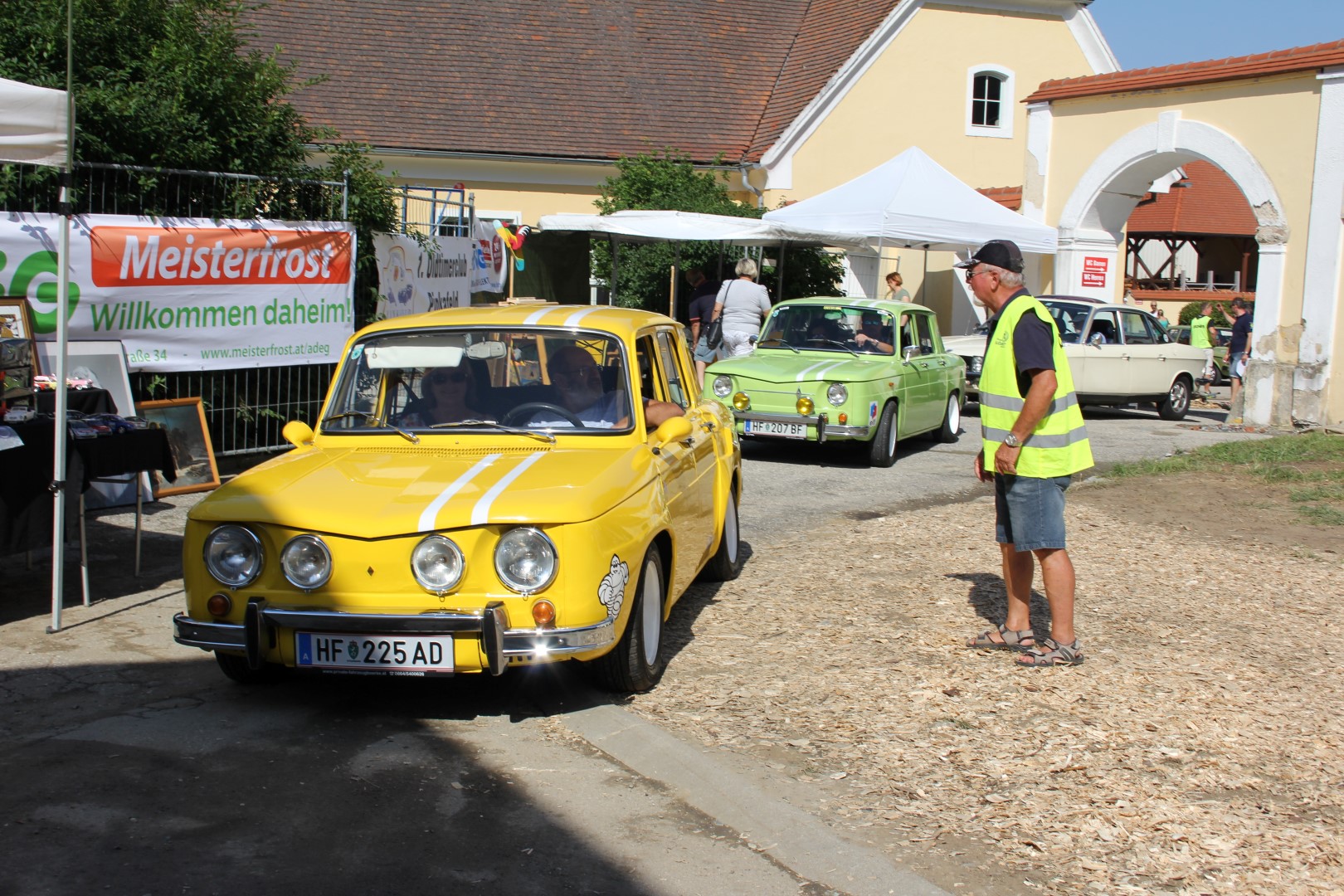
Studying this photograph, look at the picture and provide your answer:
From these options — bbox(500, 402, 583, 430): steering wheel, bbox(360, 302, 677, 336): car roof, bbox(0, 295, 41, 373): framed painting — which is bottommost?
bbox(500, 402, 583, 430): steering wheel

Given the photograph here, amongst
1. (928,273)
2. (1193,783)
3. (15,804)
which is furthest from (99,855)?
(928,273)

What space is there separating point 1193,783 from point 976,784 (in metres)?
0.80

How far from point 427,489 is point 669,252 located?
606 inches

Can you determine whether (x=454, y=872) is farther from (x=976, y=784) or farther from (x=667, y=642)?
(x=667, y=642)

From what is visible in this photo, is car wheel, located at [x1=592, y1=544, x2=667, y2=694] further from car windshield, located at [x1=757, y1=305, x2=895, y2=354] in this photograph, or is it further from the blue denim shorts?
car windshield, located at [x1=757, y1=305, x2=895, y2=354]

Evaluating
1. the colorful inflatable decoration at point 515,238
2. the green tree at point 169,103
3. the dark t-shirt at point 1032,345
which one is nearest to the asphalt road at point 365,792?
the dark t-shirt at point 1032,345

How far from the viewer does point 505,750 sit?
190 inches

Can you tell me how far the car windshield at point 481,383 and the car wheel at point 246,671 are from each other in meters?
1.16

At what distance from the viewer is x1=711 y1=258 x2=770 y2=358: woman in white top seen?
48.6ft

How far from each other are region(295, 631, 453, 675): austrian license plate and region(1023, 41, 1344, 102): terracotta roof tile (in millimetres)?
15189

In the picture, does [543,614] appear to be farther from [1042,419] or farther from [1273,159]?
[1273,159]

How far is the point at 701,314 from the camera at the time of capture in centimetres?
1656

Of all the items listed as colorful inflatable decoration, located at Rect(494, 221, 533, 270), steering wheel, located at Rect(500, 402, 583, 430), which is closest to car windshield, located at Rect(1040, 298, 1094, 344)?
colorful inflatable decoration, located at Rect(494, 221, 533, 270)

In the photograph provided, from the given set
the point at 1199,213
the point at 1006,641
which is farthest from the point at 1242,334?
the point at 1199,213
